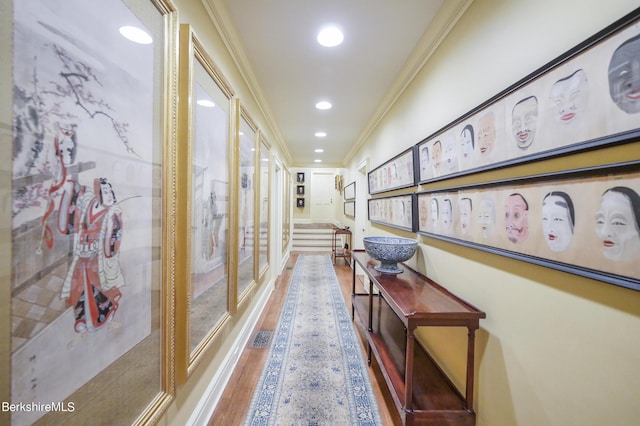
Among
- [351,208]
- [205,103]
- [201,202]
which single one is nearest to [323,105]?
[205,103]

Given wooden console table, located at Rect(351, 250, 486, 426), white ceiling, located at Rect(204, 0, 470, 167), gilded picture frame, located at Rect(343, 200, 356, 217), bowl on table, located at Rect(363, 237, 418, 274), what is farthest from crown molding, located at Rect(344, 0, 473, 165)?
gilded picture frame, located at Rect(343, 200, 356, 217)

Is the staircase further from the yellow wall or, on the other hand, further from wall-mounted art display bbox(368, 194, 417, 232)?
the yellow wall

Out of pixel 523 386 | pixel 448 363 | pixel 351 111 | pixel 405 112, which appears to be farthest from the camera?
pixel 351 111

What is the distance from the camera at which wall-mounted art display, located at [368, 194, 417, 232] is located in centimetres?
198

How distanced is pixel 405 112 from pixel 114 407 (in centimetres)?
260

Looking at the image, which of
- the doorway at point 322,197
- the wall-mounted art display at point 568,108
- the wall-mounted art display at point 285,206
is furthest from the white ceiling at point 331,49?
the doorway at point 322,197

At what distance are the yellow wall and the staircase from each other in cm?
527

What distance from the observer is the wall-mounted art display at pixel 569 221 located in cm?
65

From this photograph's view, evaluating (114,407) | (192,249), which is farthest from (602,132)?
(114,407)

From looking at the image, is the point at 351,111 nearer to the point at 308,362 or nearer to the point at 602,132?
the point at 602,132

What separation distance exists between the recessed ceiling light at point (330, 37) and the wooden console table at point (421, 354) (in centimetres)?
177

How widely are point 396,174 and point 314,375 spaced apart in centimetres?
191

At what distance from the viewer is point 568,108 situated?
2.61 feet

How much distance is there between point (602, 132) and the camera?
2.30 ft
